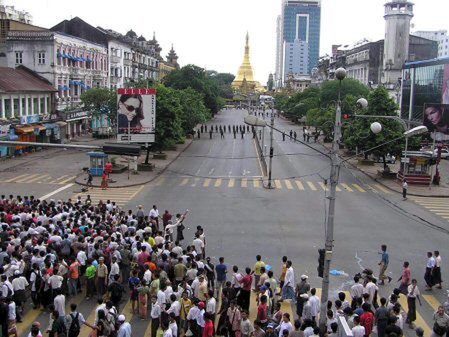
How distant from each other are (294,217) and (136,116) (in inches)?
657

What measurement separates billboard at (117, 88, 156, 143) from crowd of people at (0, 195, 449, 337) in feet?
64.0

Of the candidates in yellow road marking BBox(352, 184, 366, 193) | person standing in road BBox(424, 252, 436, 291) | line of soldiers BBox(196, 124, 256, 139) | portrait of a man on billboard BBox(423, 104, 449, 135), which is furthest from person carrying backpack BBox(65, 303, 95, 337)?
line of soldiers BBox(196, 124, 256, 139)

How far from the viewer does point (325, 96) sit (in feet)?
273

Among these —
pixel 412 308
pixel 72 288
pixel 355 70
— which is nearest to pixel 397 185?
pixel 412 308

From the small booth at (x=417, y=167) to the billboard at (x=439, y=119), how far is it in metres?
2.83

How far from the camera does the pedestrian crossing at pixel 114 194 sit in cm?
3116

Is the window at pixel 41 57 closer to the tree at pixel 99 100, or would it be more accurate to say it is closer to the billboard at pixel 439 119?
the tree at pixel 99 100

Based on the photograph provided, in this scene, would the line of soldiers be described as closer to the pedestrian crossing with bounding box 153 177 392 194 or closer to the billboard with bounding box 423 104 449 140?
the pedestrian crossing with bounding box 153 177 392 194

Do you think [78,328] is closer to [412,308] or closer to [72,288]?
[72,288]

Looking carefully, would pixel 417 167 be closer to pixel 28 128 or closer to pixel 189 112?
pixel 189 112

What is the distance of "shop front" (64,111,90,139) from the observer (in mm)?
62781

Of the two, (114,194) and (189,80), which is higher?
(189,80)

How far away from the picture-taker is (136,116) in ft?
130

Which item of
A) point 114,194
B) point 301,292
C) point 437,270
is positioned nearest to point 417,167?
point 114,194
